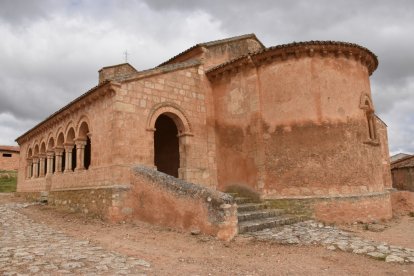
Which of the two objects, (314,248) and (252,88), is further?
(252,88)

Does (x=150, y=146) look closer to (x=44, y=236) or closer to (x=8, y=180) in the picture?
(x=44, y=236)

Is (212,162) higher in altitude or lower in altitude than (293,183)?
higher

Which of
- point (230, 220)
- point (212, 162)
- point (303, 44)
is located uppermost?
point (303, 44)

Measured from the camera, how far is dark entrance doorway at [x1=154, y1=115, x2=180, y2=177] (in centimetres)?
1503

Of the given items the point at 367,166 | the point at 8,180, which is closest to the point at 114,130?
the point at 367,166

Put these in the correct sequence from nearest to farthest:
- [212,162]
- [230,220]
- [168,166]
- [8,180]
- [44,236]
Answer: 1. [230,220]
2. [44,236]
3. [212,162]
4. [168,166]
5. [8,180]

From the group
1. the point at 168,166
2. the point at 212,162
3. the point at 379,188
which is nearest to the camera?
the point at 379,188

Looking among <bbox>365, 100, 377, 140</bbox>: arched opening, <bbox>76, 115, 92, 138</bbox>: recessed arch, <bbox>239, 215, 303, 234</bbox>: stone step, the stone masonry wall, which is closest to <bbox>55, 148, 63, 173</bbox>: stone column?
the stone masonry wall

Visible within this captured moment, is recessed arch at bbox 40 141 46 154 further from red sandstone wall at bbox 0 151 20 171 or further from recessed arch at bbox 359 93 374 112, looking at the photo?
red sandstone wall at bbox 0 151 20 171

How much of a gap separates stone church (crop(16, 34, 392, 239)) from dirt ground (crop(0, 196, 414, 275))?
80 cm

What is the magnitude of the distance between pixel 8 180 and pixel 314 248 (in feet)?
98.0

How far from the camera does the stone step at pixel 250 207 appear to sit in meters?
9.61

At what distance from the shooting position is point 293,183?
33.6ft

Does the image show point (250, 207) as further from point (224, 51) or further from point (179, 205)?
point (224, 51)
